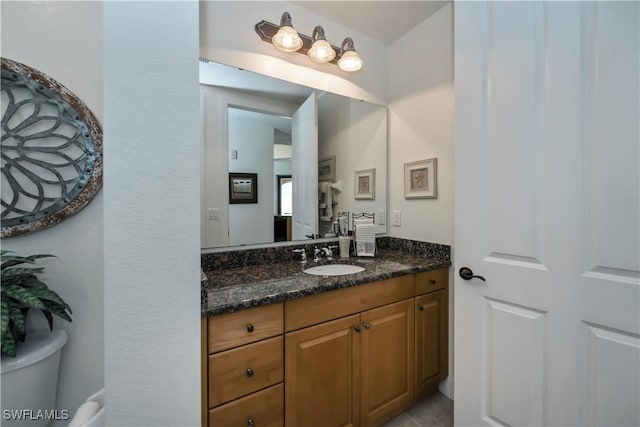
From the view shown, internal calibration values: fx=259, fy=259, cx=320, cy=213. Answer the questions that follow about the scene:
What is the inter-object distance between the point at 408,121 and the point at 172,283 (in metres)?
1.86

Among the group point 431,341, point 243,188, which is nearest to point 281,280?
point 243,188

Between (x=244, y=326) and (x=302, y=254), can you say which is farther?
(x=302, y=254)

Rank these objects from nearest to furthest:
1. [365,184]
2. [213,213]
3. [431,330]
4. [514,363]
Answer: [514,363] → [213,213] → [431,330] → [365,184]

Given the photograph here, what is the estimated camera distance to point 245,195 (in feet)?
5.32

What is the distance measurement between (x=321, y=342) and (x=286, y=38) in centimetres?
169

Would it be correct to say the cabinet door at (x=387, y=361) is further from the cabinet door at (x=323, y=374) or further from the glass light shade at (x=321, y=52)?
the glass light shade at (x=321, y=52)

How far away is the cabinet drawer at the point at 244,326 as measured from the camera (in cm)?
93

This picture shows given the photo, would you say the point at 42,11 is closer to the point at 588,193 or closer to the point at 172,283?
the point at 172,283

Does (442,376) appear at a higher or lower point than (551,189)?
lower

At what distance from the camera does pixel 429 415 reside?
155cm

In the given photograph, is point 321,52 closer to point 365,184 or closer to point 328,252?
point 365,184

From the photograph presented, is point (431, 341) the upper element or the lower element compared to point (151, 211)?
lower

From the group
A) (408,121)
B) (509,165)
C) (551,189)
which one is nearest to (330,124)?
(408,121)

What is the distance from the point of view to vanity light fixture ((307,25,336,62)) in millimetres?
1624
